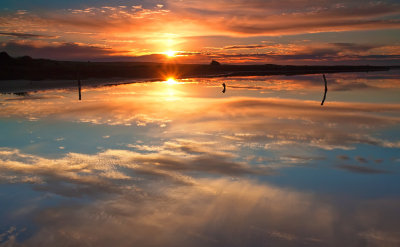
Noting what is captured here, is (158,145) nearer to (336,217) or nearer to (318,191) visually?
(318,191)

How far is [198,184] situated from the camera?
990 cm

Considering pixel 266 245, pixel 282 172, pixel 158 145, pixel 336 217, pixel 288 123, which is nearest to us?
pixel 266 245

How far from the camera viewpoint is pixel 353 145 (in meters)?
14.7

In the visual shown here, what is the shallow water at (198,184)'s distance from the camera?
23.4ft

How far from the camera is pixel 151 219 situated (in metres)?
7.69

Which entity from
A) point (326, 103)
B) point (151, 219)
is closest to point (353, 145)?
point (151, 219)

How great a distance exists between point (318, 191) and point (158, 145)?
6.97 metres

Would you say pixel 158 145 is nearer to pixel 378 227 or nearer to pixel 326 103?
pixel 378 227

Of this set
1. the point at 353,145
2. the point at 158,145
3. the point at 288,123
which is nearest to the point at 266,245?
the point at 158,145

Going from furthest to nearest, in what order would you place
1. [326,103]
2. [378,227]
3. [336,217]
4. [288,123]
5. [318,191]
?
1. [326,103]
2. [288,123]
3. [318,191]
4. [336,217]
5. [378,227]

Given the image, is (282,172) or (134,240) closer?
(134,240)

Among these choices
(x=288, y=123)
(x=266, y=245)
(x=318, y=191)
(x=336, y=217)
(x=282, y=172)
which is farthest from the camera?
(x=288, y=123)

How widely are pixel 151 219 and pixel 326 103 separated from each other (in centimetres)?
2696

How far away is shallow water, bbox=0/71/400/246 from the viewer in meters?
7.12
